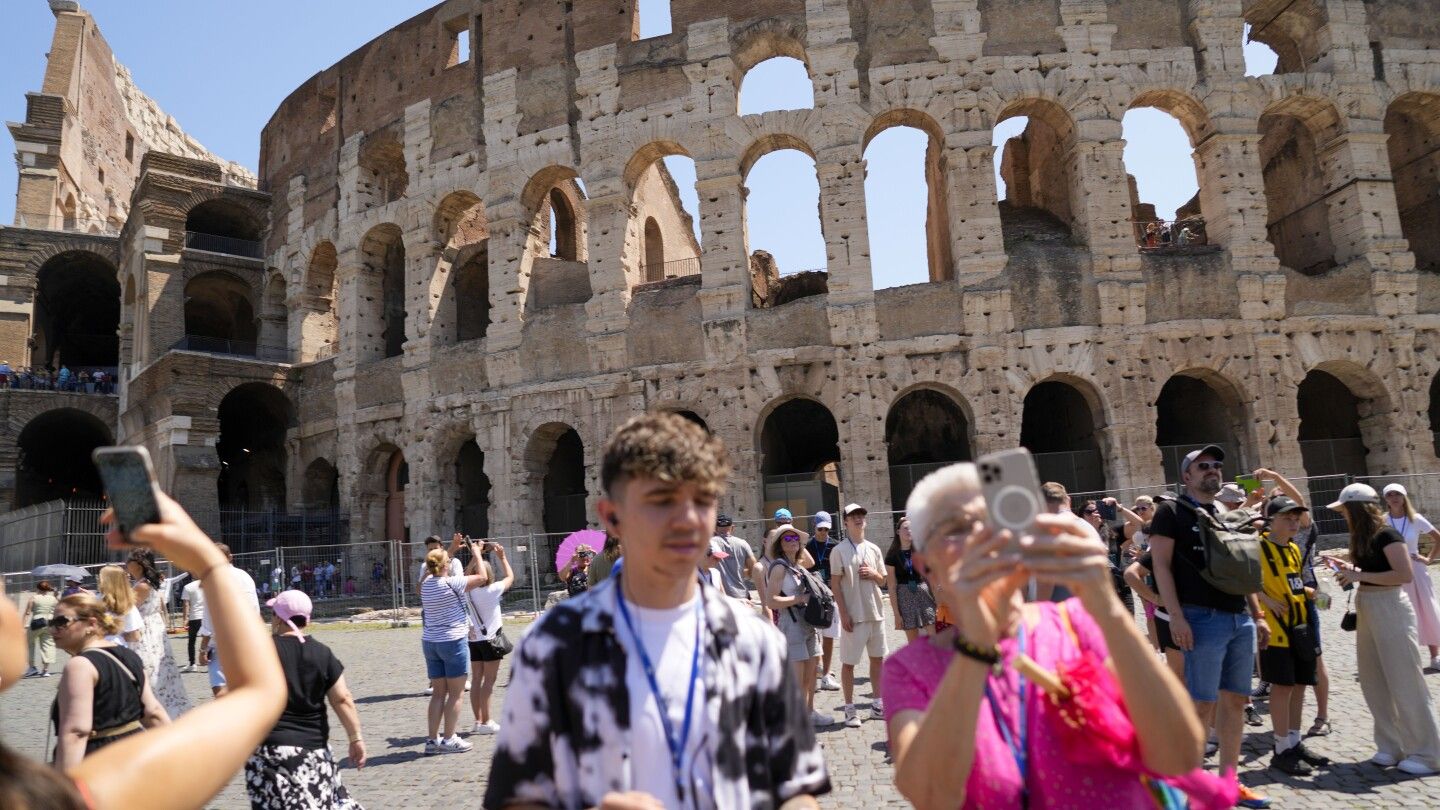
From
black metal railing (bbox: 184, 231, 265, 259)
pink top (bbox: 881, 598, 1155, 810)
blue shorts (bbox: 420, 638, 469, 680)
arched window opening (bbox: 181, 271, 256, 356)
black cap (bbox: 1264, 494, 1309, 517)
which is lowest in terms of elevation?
blue shorts (bbox: 420, 638, 469, 680)

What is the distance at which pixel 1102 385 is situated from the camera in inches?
592

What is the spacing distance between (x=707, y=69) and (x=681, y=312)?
4.72 m

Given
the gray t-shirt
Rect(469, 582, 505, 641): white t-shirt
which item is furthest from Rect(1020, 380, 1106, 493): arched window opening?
Rect(469, 582, 505, 641): white t-shirt

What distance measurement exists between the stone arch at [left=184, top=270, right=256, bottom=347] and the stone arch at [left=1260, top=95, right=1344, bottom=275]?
2457 cm

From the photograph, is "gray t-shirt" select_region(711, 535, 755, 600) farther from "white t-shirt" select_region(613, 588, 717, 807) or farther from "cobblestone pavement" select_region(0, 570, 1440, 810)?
"white t-shirt" select_region(613, 588, 717, 807)

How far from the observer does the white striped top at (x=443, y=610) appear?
20.1ft

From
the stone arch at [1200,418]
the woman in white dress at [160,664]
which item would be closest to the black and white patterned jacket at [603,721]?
the woman in white dress at [160,664]

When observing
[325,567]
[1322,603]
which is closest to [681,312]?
[325,567]

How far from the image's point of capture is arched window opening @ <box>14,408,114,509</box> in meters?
24.0

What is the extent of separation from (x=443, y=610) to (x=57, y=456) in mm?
27603

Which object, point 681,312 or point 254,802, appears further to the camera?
point 681,312

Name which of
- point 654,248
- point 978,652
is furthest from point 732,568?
point 654,248

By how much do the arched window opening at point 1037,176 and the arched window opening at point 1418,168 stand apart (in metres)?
6.04

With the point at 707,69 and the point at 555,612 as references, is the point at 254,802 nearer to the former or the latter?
the point at 555,612
